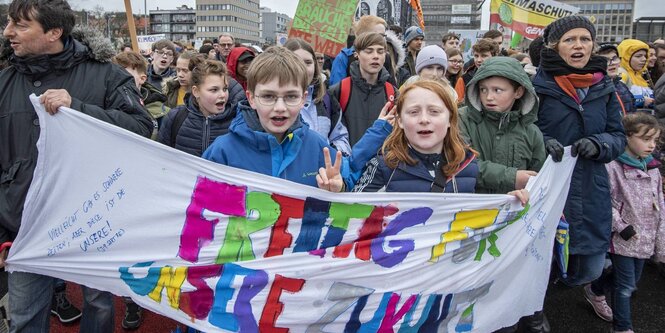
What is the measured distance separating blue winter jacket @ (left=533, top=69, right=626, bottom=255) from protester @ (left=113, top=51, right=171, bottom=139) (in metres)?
3.26

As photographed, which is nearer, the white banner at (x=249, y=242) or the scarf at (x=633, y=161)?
the white banner at (x=249, y=242)

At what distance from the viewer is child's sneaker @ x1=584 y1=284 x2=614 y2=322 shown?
3.92 metres

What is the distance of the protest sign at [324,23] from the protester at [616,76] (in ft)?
9.31

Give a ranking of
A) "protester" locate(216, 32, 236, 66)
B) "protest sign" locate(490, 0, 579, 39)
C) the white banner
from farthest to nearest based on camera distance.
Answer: "protest sign" locate(490, 0, 579, 39)
"protester" locate(216, 32, 236, 66)
the white banner

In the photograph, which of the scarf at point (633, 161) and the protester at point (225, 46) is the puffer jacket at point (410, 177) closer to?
the scarf at point (633, 161)

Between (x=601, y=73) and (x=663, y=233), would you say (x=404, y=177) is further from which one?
(x=663, y=233)

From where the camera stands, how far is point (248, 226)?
7.73ft

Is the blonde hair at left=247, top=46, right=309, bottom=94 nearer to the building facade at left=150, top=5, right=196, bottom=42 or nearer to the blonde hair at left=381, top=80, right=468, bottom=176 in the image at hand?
the blonde hair at left=381, top=80, right=468, bottom=176

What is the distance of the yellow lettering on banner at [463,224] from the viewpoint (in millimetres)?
2492

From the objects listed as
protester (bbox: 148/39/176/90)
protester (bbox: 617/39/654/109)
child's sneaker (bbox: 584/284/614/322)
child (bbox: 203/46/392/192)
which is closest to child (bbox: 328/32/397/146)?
child (bbox: 203/46/392/192)

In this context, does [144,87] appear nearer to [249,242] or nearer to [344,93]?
[344,93]

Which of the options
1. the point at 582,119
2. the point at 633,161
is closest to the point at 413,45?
the point at 633,161

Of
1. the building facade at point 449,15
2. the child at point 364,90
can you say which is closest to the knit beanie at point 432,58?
the child at point 364,90

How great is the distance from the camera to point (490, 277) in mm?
2650
